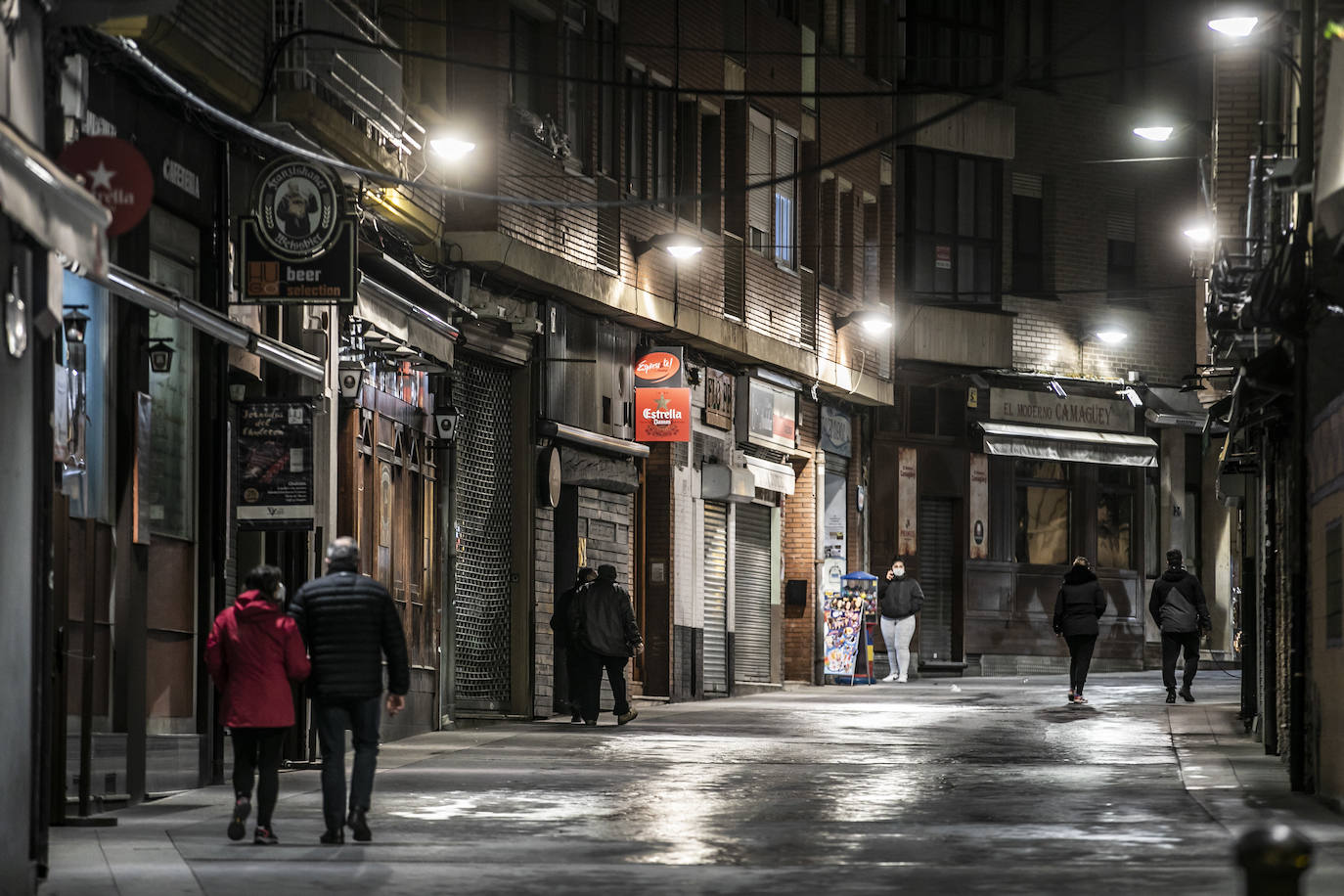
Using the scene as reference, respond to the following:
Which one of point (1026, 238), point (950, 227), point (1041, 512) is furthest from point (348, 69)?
point (1041, 512)

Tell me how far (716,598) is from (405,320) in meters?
10.9

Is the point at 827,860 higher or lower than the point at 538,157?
lower

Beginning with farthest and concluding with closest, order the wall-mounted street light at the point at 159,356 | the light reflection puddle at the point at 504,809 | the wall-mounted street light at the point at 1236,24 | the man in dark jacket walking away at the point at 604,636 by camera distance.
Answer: the man in dark jacket walking away at the point at 604,636
the wall-mounted street light at the point at 1236,24
the wall-mounted street light at the point at 159,356
the light reflection puddle at the point at 504,809

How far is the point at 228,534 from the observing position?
1748 cm

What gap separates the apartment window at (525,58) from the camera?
25.1 meters

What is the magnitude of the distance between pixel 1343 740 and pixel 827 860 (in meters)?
4.53

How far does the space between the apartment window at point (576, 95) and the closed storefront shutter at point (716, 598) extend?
20.8ft

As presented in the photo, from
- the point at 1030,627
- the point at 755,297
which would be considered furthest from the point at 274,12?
the point at 1030,627

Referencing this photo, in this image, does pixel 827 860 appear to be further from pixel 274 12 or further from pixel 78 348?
pixel 274 12

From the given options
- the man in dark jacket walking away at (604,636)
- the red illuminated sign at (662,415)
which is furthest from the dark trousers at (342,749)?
the red illuminated sign at (662,415)

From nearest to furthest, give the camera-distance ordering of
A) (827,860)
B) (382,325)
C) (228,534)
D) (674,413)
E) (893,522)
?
(827,860) → (228,534) → (382,325) → (674,413) → (893,522)

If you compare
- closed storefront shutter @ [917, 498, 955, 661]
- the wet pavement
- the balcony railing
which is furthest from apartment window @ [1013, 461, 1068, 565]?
the balcony railing

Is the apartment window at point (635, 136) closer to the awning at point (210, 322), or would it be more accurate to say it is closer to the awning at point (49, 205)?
the awning at point (210, 322)

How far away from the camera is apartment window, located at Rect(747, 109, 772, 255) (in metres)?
31.9
